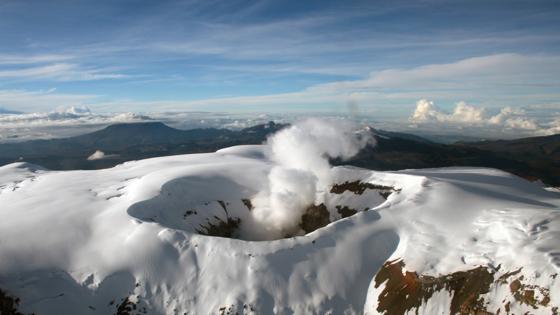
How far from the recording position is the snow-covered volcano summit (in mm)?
34688

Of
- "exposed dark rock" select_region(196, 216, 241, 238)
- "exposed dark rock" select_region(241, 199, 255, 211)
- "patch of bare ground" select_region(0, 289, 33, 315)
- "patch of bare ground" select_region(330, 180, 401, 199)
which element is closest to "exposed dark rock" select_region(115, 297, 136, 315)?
"patch of bare ground" select_region(0, 289, 33, 315)

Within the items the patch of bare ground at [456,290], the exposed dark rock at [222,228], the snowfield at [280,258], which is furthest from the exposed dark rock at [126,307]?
the patch of bare ground at [456,290]

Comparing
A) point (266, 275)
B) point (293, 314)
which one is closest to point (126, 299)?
point (266, 275)

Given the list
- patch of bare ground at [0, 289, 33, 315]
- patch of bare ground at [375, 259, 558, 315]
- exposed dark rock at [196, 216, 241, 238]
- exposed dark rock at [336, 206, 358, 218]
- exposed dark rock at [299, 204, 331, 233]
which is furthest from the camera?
exposed dark rock at [299, 204, 331, 233]

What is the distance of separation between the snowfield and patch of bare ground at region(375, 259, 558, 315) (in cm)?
12

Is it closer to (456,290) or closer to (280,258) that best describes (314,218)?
(280,258)

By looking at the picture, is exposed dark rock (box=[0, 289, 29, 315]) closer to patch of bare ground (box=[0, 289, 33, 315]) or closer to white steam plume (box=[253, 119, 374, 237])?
patch of bare ground (box=[0, 289, 33, 315])

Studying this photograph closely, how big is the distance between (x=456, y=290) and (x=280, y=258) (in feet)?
59.5

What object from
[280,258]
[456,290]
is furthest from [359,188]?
[456,290]

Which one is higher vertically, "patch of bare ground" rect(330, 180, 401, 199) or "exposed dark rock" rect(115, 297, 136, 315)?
"patch of bare ground" rect(330, 180, 401, 199)

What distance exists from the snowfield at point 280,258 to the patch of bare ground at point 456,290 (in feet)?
0.41

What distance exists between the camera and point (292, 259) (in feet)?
138

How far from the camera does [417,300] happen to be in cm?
3588

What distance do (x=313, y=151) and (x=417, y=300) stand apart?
46161 millimetres
